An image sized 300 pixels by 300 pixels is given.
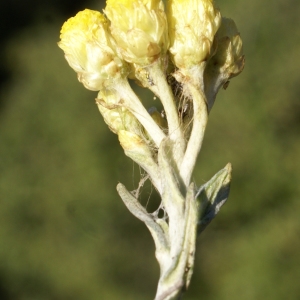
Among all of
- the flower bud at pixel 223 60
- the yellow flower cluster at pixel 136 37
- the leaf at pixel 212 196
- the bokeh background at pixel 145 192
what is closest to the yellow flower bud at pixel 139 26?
the yellow flower cluster at pixel 136 37

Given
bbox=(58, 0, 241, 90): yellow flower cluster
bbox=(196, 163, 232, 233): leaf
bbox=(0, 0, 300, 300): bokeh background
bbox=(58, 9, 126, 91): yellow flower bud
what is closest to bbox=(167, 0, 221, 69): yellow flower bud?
bbox=(58, 0, 241, 90): yellow flower cluster

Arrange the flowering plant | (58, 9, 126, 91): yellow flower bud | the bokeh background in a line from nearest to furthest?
the flowering plant → (58, 9, 126, 91): yellow flower bud → the bokeh background

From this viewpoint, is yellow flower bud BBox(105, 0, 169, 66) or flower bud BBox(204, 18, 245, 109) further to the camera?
flower bud BBox(204, 18, 245, 109)

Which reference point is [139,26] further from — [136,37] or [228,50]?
[228,50]

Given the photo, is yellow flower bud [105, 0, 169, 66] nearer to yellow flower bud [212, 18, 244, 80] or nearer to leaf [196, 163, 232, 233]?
yellow flower bud [212, 18, 244, 80]

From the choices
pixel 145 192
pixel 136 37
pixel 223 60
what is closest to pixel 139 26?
pixel 136 37

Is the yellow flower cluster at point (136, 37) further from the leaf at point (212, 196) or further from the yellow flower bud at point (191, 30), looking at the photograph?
the leaf at point (212, 196)

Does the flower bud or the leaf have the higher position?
the flower bud
